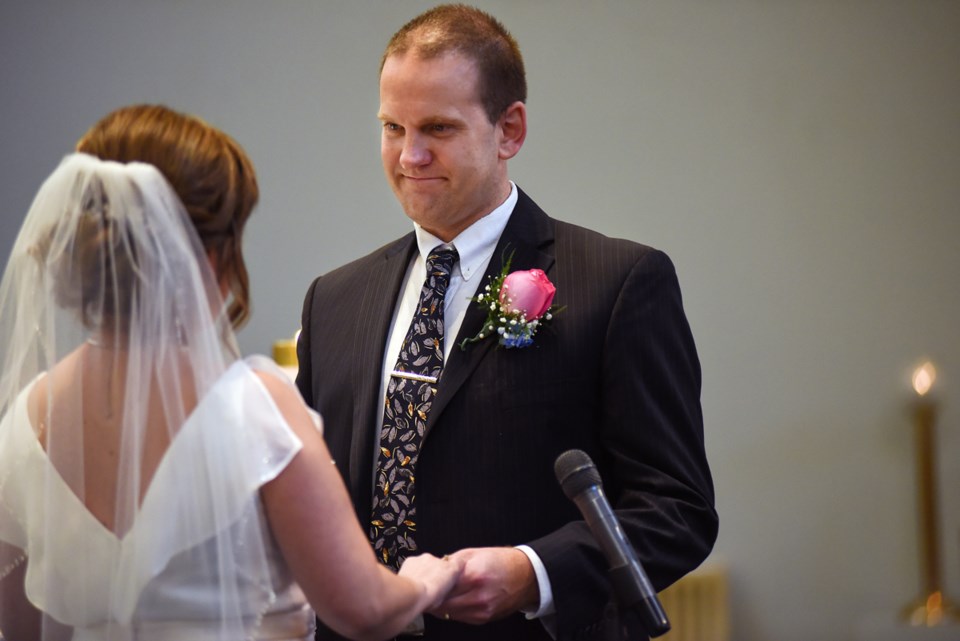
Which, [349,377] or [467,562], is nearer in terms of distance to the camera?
[467,562]

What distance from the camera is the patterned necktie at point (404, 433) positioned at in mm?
2227

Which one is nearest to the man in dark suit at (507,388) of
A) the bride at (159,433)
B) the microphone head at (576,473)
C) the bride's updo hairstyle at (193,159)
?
the microphone head at (576,473)

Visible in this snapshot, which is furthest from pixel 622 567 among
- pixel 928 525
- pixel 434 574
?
pixel 928 525

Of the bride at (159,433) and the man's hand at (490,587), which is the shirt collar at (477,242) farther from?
the bride at (159,433)

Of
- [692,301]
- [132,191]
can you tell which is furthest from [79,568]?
[692,301]

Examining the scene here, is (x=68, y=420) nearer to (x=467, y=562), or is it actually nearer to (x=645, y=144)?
(x=467, y=562)

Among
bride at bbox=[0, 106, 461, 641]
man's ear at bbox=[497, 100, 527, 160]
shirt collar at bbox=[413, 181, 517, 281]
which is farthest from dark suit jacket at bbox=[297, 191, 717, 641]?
bride at bbox=[0, 106, 461, 641]

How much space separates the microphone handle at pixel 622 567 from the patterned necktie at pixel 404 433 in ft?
1.86

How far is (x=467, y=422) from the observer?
221 cm

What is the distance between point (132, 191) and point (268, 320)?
320 centimetres

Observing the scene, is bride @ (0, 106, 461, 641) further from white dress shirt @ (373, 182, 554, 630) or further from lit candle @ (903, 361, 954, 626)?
lit candle @ (903, 361, 954, 626)

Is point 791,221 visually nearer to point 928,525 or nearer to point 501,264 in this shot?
point 928,525

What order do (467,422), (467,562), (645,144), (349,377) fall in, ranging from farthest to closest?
(645,144) → (349,377) → (467,422) → (467,562)

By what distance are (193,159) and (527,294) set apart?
0.78m
